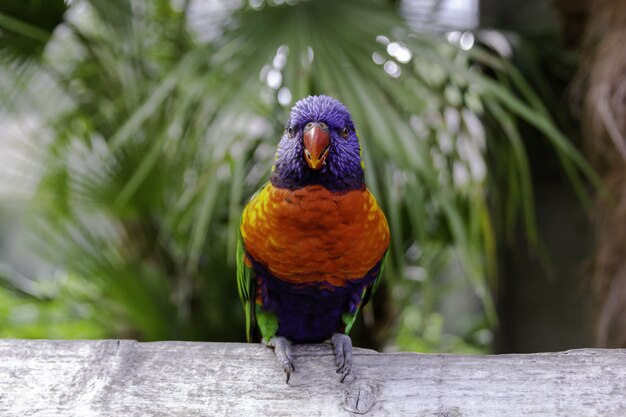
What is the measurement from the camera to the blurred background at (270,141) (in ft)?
5.64

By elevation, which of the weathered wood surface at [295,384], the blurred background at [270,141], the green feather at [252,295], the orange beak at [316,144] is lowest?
the weathered wood surface at [295,384]

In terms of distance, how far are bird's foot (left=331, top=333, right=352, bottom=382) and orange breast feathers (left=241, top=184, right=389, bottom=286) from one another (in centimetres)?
13

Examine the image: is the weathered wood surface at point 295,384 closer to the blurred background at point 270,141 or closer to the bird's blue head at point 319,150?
the bird's blue head at point 319,150

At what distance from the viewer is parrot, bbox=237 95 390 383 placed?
1.25 meters

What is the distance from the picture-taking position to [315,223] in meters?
1.26

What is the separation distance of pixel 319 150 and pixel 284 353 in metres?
0.42

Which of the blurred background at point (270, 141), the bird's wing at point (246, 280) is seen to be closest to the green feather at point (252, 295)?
the bird's wing at point (246, 280)

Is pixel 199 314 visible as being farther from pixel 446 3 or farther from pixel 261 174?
pixel 446 3

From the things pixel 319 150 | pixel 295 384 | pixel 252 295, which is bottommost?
pixel 295 384

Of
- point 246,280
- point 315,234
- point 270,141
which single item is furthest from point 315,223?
point 270,141

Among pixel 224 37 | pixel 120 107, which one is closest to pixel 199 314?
pixel 120 107

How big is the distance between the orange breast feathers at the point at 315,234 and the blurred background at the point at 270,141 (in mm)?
364

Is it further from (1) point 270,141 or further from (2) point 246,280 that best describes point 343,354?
(1) point 270,141

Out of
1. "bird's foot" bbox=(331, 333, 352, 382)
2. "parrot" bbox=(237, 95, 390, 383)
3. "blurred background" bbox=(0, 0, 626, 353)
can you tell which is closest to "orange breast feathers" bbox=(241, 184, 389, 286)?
"parrot" bbox=(237, 95, 390, 383)
